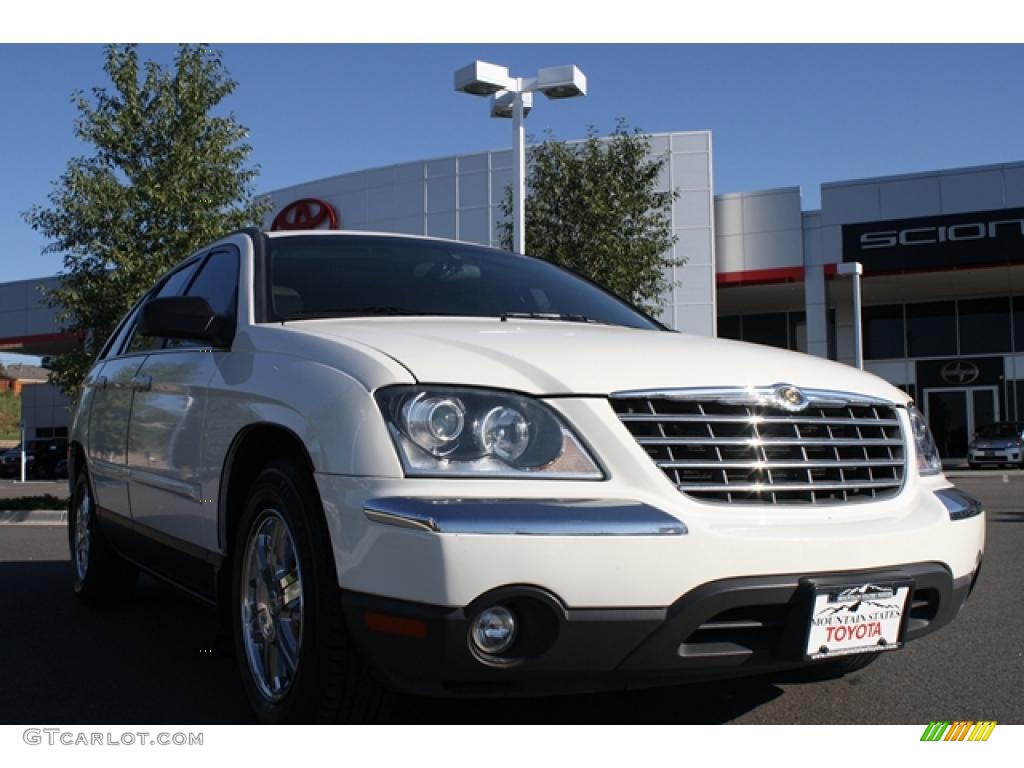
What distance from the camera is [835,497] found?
296 centimetres

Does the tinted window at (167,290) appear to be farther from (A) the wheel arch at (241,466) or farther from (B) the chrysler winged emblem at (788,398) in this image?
(B) the chrysler winged emblem at (788,398)

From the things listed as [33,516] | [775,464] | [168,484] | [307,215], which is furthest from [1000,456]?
[775,464]

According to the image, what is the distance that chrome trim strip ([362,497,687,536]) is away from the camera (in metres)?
2.46

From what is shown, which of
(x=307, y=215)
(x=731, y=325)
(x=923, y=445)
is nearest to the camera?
(x=923, y=445)

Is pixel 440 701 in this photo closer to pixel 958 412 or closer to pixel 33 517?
pixel 33 517

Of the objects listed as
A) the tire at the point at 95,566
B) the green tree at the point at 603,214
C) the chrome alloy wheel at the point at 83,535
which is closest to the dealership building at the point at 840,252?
the green tree at the point at 603,214

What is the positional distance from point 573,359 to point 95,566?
358cm

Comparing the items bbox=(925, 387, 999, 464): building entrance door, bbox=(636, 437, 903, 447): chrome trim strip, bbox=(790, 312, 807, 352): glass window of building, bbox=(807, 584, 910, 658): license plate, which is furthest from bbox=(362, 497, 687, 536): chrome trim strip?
bbox=(790, 312, 807, 352): glass window of building

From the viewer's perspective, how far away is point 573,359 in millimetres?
2914

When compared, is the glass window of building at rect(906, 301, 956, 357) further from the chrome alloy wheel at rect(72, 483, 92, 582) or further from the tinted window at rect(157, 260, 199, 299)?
the tinted window at rect(157, 260, 199, 299)

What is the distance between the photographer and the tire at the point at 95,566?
213 inches

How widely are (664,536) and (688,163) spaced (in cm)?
2656

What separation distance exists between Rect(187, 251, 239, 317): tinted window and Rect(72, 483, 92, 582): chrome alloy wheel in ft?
5.19

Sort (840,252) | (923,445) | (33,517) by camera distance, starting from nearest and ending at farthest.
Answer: (923,445) < (33,517) < (840,252)
